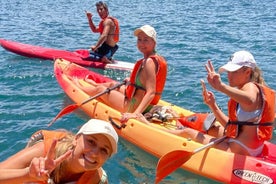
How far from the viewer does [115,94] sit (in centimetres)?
621

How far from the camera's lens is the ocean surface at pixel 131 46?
224 inches

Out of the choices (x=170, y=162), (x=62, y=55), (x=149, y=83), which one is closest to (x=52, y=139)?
(x=170, y=162)

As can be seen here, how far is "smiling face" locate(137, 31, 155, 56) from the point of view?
543 centimetres

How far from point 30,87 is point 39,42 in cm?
415

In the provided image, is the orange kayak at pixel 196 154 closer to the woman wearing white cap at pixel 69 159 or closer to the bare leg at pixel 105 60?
the woman wearing white cap at pixel 69 159

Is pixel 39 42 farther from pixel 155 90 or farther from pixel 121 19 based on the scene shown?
pixel 155 90

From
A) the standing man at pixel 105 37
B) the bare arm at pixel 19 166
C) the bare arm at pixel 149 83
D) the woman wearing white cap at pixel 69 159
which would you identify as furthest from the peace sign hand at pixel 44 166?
the standing man at pixel 105 37

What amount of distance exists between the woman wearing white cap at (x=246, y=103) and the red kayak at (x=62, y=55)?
467 centimetres

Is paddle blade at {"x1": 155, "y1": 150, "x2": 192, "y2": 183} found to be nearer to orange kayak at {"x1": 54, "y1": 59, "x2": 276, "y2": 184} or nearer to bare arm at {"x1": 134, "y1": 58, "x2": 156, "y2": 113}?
orange kayak at {"x1": 54, "y1": 59, "x2": 276, "y2": 184}

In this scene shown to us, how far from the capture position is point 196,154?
4.68m

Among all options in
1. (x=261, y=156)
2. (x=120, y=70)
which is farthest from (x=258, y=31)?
(x=261, y=156)

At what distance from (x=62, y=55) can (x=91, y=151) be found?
7.09 meters

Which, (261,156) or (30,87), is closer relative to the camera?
(261,156)

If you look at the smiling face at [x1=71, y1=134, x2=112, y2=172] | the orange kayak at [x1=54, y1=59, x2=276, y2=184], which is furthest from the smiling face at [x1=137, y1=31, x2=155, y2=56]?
the smiling face at [x1=71, y1=134, x2=112, y2=172]
